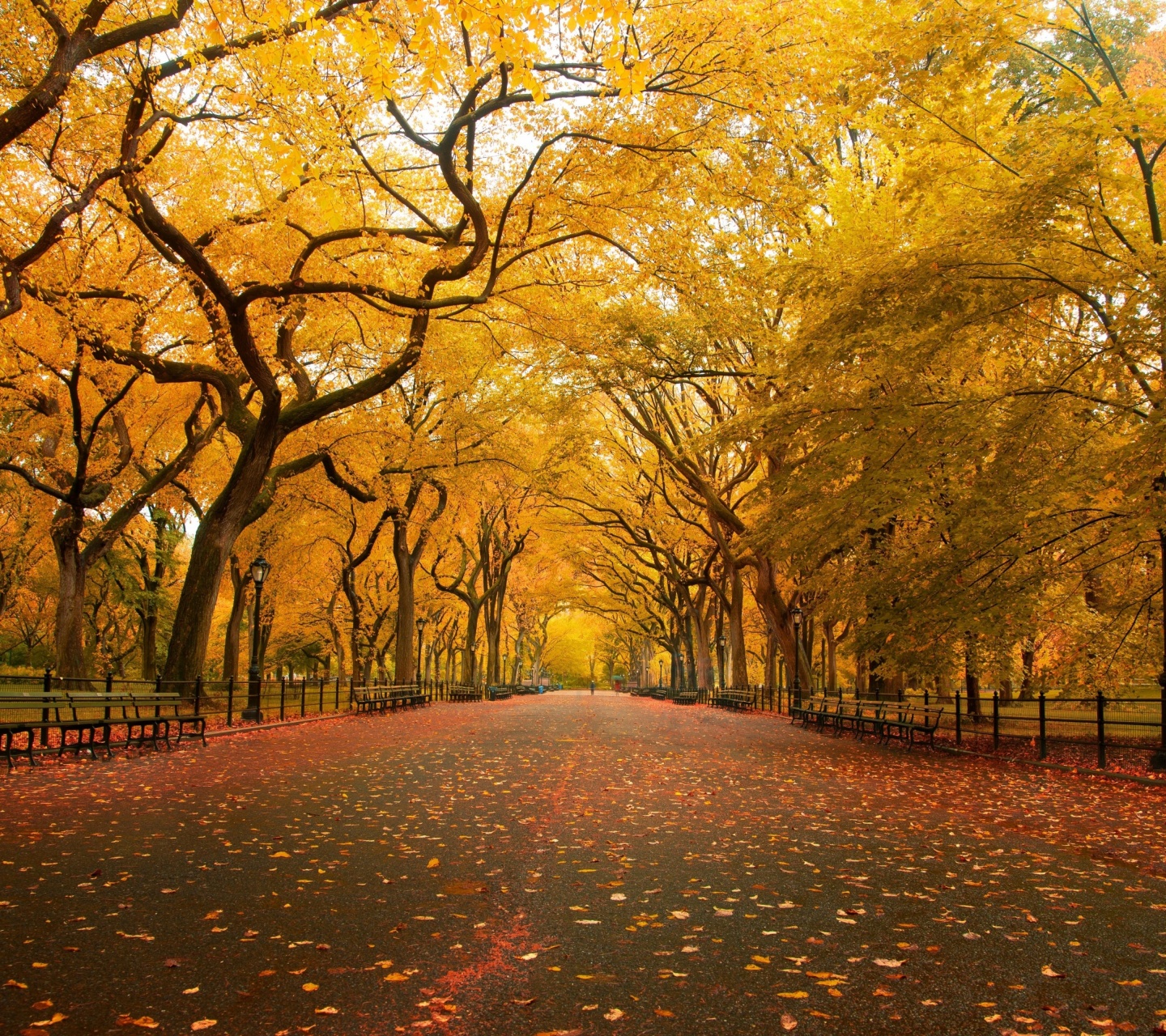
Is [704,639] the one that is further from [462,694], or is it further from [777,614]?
[777,614]

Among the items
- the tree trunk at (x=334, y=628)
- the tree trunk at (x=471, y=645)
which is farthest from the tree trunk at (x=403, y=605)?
the tree trunk at (x=334, y=628)

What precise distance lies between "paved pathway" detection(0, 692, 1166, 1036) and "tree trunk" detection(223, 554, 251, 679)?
687 inches

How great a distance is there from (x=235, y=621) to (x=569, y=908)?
2589 centimetres

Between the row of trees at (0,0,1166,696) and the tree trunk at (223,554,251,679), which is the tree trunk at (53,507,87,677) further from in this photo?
the tree trunk at (223,554,251,679)

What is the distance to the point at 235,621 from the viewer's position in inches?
1117

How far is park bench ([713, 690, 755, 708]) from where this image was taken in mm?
30375

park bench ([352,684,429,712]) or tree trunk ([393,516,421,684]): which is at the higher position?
tree trunk ([393,516,421,684])

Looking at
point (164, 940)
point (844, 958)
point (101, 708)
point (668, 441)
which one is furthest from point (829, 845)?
point (668, 441)

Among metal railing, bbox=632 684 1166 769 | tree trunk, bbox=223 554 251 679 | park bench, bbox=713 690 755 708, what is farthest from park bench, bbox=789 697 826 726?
tree trunk, bbox=223 554 251 679

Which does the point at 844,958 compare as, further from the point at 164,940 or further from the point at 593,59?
the point at 593,59

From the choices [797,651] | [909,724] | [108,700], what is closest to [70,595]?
[108,700]

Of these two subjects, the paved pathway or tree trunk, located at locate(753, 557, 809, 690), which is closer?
the paved pathway

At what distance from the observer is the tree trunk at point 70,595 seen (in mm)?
20812

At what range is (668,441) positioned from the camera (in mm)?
30859
